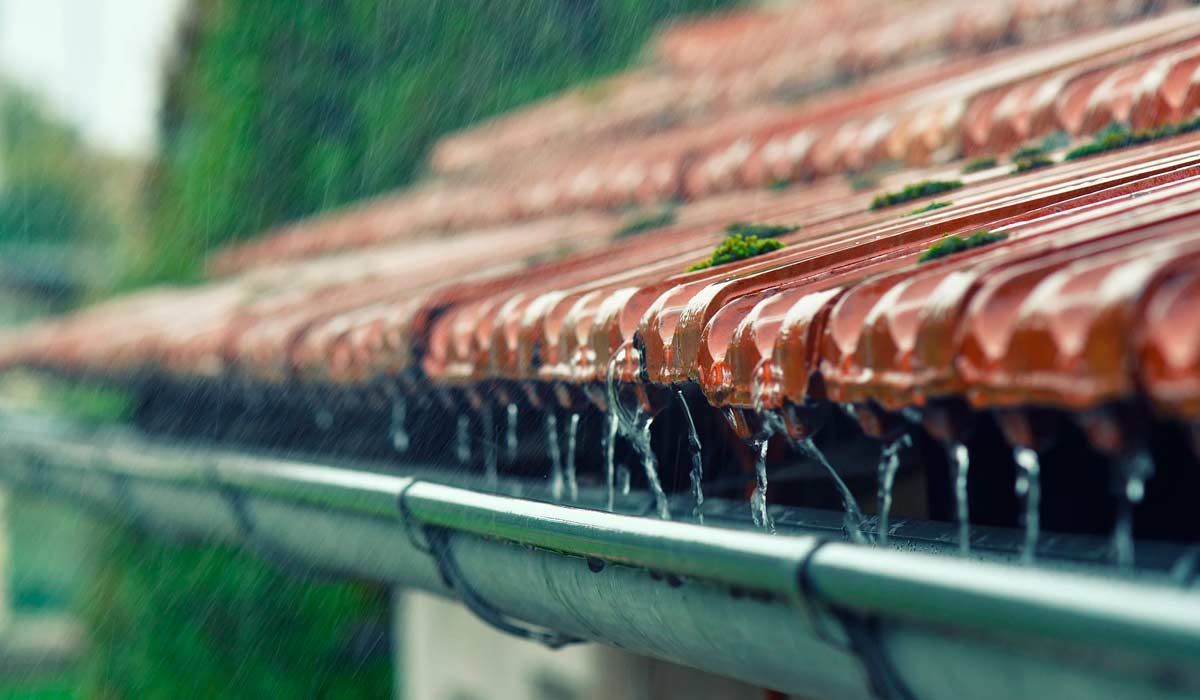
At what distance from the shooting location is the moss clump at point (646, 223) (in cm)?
424

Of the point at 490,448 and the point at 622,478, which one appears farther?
the point at 490,448

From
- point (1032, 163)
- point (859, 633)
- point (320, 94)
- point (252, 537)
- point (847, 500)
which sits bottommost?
point (252, 537)

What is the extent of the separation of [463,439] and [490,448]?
0.53ft

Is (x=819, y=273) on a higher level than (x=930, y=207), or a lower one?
lower

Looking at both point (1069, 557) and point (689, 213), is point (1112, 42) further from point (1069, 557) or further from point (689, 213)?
point (1069, 557)

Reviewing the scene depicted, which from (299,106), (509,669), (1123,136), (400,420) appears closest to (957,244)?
(1123,136)

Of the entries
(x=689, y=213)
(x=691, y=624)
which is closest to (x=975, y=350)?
(x=691, y=624)

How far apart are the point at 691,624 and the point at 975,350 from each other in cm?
73

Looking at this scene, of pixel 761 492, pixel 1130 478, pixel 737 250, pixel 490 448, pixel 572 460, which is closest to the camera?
pixel 1130 478

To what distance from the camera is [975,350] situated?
1.45 m

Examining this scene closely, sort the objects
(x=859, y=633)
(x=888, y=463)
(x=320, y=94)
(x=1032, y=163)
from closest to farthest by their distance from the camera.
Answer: (x=859, y=633)
(x=888, y=463)
(x=1032, y=163)
(x=320, y=94)

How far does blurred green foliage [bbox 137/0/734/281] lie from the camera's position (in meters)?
10.9

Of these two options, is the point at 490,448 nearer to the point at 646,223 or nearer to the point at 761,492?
the point at 761,492

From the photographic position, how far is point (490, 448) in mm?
3162
